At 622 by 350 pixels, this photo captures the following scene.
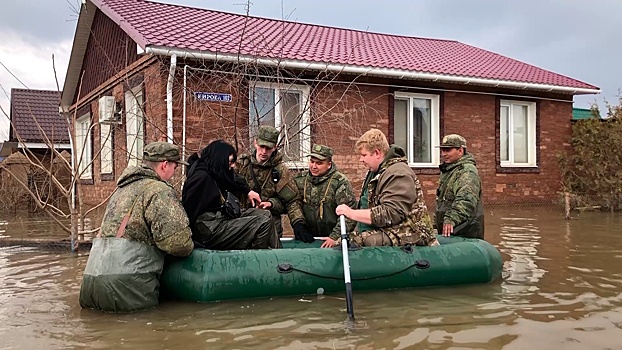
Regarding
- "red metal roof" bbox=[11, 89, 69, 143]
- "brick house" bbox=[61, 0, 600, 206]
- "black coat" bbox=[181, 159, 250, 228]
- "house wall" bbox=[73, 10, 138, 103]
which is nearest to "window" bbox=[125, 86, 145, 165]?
"brick house" bbox=[61, 0, 600, 206]

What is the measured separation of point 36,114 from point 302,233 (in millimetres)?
18781

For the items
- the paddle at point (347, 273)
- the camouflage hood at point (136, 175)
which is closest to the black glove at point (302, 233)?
the paddle at point (347, 273)

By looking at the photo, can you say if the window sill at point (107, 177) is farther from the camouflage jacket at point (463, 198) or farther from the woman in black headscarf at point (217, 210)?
the camouflage jacket at point (463, 198)

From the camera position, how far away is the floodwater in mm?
3867

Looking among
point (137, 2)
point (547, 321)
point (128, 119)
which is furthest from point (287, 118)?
point (547, 321)

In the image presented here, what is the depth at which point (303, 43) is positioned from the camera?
1278 centimetres

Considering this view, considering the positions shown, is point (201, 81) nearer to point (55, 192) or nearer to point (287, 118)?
Answer: point (287, 118)

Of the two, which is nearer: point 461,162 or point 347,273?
point 347,273

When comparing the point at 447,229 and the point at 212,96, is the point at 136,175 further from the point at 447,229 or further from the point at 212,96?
the point at 212,96

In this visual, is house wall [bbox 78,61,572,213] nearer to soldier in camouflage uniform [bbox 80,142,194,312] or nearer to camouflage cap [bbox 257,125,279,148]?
camouflage cap [bbox 257,125,279,148]

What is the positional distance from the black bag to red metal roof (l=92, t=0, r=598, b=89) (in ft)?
13.5

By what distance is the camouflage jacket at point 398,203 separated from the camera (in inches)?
199

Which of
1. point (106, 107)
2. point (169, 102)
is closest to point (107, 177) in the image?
point (106, 107)

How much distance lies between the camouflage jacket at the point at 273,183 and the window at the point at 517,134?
28.7 ft
